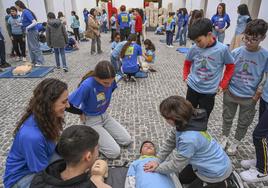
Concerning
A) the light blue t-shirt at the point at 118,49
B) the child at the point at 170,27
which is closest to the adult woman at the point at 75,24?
the child at the point at 170,27

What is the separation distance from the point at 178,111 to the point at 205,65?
3.92 feet

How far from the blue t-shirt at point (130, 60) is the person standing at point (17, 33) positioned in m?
4.06

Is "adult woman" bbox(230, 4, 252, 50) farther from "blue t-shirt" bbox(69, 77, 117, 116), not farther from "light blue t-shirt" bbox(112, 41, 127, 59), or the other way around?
"blue t-shirt" bbox(69, 77, 117, 116)

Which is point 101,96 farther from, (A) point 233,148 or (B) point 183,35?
(B) point 183,35

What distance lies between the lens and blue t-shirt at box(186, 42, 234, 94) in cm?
268

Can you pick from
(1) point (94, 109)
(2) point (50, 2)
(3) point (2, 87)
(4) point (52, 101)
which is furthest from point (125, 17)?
(4) point (52, 101)

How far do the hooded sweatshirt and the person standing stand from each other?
24.2 feet

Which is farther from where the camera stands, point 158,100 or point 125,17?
point 125,17

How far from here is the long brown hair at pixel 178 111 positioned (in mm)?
1817

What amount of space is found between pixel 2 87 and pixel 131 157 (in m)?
4.24

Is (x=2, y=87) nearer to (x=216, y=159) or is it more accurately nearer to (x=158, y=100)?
(x=158, y=100)

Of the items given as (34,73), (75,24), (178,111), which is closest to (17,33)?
(34,73)

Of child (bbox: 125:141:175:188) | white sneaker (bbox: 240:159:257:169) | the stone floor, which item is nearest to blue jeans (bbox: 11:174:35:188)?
child (bbox: 125:141:175:188)

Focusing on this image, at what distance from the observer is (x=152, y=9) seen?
18.6 m
